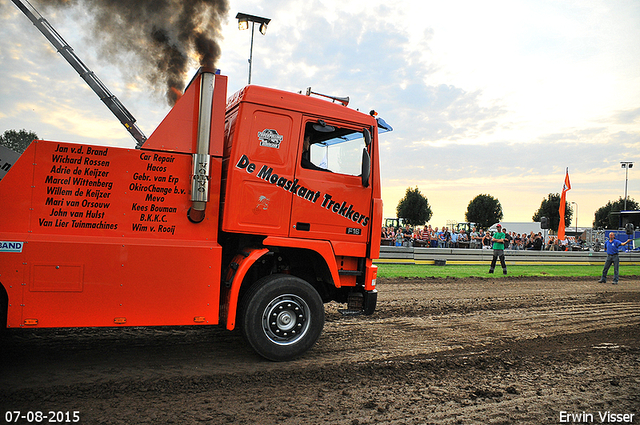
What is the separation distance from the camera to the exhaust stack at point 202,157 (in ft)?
15.4

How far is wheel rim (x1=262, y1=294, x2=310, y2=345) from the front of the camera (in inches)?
195

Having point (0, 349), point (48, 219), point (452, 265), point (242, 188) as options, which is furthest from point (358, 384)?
point (452, 265)

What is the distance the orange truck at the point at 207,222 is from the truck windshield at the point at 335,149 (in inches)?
0.6

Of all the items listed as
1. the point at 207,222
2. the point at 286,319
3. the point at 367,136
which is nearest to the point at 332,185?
the point at 367,136

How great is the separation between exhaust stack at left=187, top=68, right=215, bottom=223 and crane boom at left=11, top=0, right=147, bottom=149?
1291mm

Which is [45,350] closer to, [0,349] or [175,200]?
[0,349]

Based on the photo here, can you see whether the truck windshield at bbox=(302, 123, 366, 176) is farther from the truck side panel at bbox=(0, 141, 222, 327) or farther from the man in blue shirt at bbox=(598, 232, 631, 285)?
the man in blue shirt at bbox=(598, 232, 631, 285)

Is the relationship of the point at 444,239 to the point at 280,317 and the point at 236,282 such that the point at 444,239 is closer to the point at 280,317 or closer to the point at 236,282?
the point at 280,317

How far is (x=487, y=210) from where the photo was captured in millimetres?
81312

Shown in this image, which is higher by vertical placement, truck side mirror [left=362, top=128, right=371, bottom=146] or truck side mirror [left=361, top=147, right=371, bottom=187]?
truck side mirror [left=362, top=128, right=371, bottom=146]

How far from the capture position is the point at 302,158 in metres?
5.25

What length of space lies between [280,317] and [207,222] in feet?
4.66

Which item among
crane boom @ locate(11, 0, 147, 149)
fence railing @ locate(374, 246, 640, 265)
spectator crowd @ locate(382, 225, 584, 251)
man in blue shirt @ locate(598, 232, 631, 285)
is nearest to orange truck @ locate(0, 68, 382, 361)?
crane boom @ locate(11, 0, 147, 149)

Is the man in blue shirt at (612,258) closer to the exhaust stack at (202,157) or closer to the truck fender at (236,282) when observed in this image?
the truck fender at (236,282)
